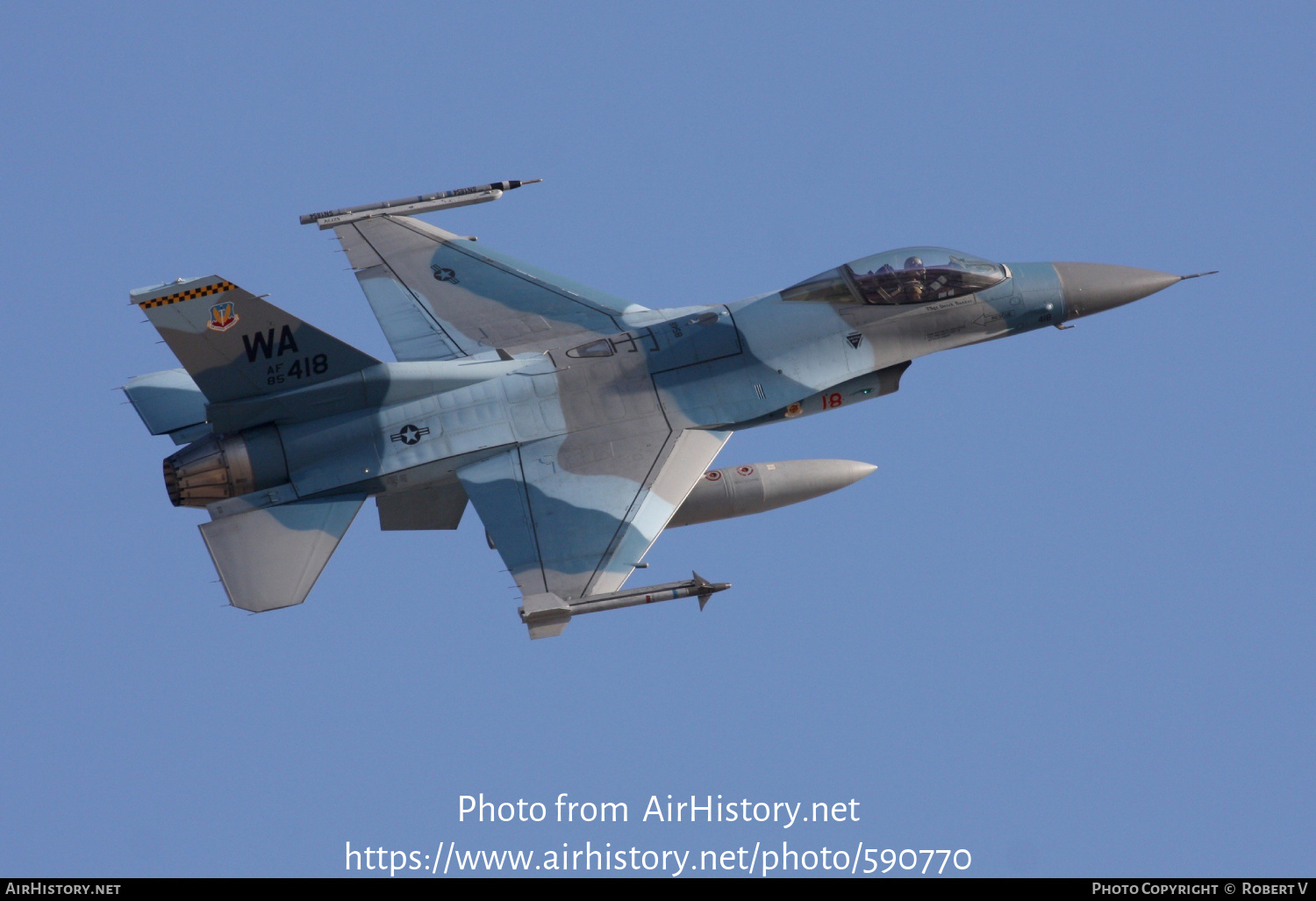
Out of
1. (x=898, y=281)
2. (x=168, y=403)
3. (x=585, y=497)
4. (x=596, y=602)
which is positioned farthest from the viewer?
(x=898, y=281)

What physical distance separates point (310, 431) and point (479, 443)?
2.11 meters

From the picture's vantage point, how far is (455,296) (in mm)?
24766

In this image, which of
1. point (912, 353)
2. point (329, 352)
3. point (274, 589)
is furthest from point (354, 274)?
point (912, 353)

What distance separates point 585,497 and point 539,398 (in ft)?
4.89

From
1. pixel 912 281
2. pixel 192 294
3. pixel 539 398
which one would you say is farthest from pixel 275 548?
pixel 912 281

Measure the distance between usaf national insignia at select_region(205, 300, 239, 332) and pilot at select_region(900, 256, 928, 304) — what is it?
8655 mm

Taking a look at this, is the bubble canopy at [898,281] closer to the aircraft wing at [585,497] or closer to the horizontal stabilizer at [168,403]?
the aircraft wing at [585,497]

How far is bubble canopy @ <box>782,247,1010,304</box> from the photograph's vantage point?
23.5 meters

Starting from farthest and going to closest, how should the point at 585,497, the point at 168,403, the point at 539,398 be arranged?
the point at 168,403, the point at 539,398, the point at 585,497

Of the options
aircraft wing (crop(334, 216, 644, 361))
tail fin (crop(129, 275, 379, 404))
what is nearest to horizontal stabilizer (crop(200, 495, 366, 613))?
tail fin (crop(129, 275, 379, 404))

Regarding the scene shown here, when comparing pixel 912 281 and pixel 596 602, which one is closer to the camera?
pixel 596 602

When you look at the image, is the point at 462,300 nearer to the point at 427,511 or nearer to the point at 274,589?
the point at 427,511

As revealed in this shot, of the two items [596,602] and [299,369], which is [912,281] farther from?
[299,369]

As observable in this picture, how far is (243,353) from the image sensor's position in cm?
2161
